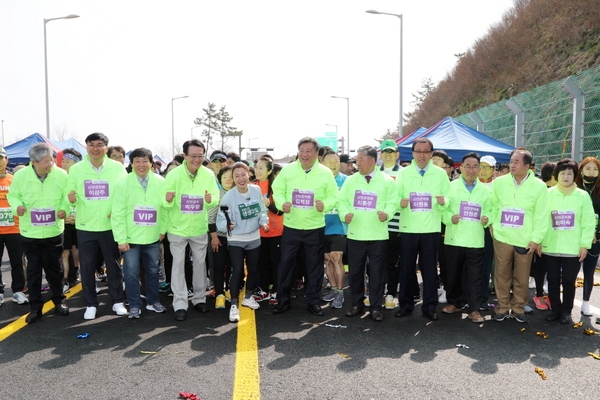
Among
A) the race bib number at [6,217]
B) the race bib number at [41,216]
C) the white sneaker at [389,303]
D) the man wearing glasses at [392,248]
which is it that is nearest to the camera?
the race bib number at [41,216]

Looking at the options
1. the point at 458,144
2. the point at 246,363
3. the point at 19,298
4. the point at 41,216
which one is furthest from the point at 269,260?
the point at 458,144

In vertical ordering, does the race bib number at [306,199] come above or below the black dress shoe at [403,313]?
above

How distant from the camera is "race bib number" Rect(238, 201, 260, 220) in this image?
5.84 meters

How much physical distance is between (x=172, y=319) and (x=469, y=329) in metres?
3.26

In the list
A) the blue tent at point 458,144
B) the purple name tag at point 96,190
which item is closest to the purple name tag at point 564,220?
the blue tent at point 458,144

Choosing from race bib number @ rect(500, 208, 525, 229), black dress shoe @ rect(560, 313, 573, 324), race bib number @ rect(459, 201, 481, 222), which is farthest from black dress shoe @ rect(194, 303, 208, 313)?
black dress shoe @ rect(560, 313, 573, 324)

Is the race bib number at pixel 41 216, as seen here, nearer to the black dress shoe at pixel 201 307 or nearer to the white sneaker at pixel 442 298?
the black dress shoe at pixel 201 307

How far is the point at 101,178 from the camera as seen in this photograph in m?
5.79

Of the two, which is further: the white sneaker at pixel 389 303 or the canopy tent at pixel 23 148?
the canopy tent at pixel 23 148

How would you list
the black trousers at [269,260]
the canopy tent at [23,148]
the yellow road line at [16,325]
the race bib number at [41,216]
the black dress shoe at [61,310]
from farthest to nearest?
the canopy tent at [23,148] < the black trousers at [269,260] < the black dress shoe at [61,310] < the race bib number at [41,216] < the yellow road line at [16,325]

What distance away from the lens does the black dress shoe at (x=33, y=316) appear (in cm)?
543

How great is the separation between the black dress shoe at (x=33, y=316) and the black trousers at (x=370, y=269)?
139 inches

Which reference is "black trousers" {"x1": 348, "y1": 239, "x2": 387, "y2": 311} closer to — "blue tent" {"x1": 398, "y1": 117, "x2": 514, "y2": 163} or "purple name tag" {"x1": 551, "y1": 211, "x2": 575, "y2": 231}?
"purple name tag" {"x1": 551, "y1": 211, "x2": 575, "y2": 231}

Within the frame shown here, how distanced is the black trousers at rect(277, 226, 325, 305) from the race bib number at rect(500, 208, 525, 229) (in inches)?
81.0
